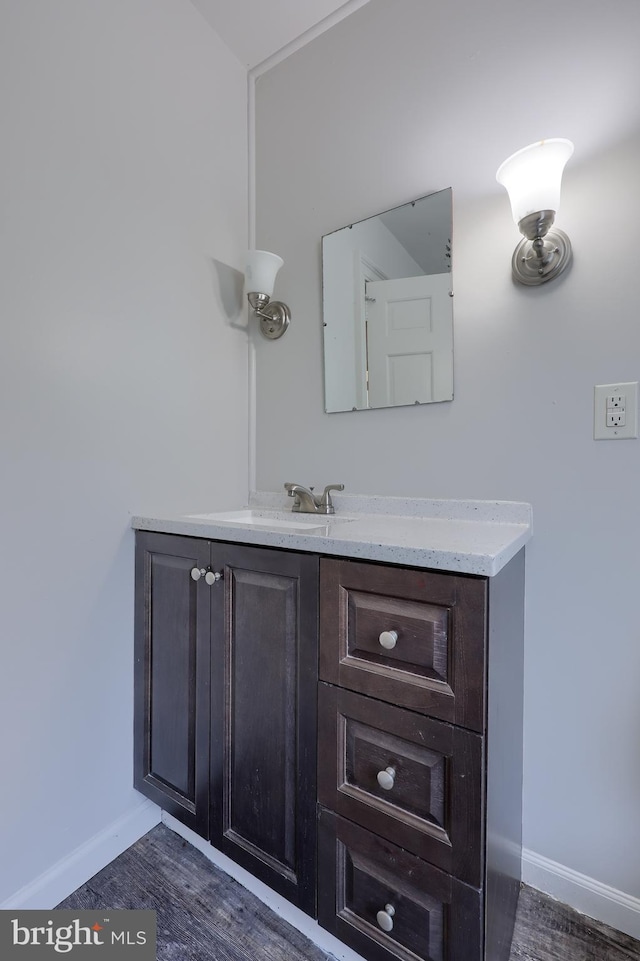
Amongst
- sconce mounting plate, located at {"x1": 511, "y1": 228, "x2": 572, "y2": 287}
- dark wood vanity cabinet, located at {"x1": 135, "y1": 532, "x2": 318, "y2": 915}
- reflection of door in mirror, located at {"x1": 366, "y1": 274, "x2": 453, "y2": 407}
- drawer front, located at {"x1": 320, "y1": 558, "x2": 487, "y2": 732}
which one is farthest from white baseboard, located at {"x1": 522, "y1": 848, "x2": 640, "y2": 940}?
sconce mounting plate, located at {"x1": 511, "y1": 228, "x2": 572, "y2": 287}

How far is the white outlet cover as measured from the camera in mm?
1031

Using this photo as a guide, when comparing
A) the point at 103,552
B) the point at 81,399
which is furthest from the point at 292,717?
the point at 81,399

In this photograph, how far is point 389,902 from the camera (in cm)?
86

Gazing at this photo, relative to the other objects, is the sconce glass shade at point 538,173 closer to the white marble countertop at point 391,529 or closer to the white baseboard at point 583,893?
the white marble countertop at point 391,529

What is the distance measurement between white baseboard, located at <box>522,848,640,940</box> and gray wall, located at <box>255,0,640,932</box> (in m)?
0.01

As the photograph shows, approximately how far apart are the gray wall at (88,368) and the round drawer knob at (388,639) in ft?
2.78

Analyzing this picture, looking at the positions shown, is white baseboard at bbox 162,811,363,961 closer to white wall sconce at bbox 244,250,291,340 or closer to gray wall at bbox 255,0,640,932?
gray wall at bbox 255,0,640,932

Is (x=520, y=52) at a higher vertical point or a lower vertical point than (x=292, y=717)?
higher

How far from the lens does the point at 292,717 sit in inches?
38.7

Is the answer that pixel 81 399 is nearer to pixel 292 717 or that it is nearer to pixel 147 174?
pixel 147 174

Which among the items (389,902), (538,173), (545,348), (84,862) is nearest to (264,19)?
(538,173)

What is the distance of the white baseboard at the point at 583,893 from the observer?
1.05 meters

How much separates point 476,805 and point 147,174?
5.93 feet

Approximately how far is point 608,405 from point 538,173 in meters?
0.56
